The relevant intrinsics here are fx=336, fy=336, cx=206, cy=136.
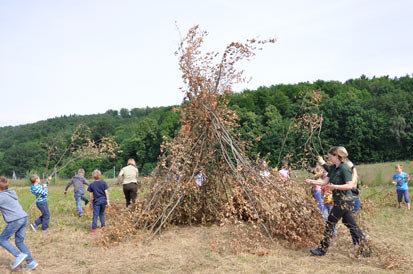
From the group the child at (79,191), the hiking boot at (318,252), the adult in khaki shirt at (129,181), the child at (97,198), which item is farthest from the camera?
the child at (79,191)

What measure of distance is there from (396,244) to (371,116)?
35.5 m

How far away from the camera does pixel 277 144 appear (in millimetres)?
36500

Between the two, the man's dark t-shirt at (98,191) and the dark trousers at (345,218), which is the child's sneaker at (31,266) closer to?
the man's dark t-shirt at (98,191)

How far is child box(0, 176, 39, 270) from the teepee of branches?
1.35m

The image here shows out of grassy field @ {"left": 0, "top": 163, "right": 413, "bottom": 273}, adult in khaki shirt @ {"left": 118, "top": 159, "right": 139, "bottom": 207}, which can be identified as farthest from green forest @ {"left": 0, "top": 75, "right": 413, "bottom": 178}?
grassy field @ {"left": 0, "top": 163, "right": 413, "bottom": 273}

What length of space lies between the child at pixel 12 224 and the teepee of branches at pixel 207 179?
1349mm

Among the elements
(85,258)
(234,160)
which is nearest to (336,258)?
(234,160)

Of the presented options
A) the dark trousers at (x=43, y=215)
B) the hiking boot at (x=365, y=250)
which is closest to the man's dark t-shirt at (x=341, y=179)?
the hiking boot at (x=365, y=250)

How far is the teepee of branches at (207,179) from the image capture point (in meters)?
5.86

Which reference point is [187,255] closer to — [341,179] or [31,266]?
[31,266]

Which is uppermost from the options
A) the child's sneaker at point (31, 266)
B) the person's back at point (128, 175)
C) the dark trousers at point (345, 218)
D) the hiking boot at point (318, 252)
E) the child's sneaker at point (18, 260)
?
the person's back at point (128, 175)

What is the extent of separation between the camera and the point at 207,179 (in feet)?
22.5

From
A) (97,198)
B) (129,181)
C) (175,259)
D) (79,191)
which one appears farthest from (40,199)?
(175,259)

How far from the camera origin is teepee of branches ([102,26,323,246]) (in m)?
5.86
